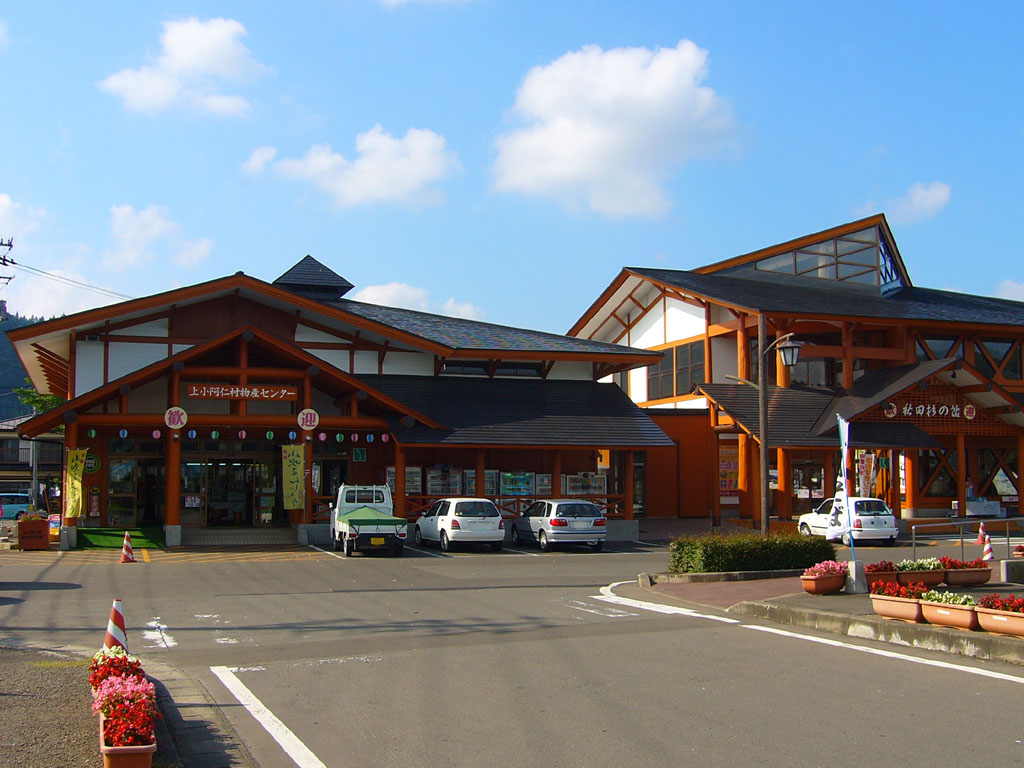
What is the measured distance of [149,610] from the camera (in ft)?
47.8

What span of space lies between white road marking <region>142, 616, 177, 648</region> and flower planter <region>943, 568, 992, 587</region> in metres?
11.4

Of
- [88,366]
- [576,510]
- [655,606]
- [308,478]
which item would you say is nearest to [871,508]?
[576,510]

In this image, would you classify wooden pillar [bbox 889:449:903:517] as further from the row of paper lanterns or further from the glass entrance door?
the glass entrance door

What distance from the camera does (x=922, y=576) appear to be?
14.8 meters

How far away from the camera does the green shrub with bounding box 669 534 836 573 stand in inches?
728

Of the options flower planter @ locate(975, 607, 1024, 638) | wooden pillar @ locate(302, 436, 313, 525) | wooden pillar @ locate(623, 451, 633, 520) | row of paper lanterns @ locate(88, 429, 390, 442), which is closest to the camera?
flower planter @ locate(975, 607, 1024, 638)

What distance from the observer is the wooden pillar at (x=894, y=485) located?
3328 centimetres

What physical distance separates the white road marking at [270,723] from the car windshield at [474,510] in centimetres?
1578

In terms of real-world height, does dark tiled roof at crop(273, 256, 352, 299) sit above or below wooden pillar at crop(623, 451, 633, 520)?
above

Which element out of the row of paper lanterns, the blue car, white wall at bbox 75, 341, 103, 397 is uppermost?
white wall at bbox 75, 341, 103, 397

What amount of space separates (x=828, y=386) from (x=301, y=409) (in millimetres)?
20116

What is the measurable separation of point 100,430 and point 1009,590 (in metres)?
24.5

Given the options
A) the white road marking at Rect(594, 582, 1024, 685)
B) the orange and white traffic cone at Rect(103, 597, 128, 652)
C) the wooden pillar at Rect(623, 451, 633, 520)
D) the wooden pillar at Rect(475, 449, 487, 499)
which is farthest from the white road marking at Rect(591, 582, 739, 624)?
the wooden pillar at Rect(623, 451, 633, 520)

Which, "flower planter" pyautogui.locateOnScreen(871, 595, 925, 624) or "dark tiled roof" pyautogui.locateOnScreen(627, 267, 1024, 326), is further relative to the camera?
"dark tiled roof" pyautogui.locateOnScreen(627, 267, 1024, 326)
